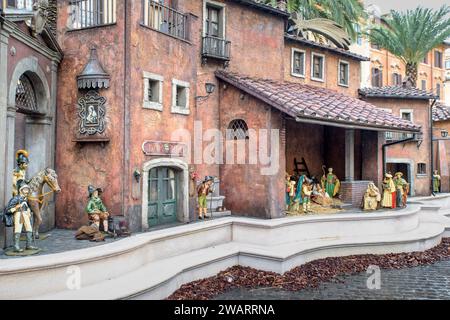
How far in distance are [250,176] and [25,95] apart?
6793 millimetres

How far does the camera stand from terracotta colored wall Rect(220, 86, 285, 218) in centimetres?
1238

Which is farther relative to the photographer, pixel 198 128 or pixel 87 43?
pixel 198 128

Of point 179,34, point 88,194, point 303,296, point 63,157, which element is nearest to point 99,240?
point 88,194

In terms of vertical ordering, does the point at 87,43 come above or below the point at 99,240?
above

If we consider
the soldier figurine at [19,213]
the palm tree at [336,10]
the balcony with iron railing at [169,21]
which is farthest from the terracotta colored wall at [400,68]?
the soldier figurine at [19,213]

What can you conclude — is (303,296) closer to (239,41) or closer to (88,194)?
(88,194)

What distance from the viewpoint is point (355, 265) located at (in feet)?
37.0

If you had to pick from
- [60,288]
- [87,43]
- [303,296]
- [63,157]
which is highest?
[87,43]

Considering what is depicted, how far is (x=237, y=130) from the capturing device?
13.3m

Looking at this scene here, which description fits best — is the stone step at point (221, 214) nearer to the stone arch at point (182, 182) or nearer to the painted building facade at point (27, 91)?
the stone arch at point (182, 182)

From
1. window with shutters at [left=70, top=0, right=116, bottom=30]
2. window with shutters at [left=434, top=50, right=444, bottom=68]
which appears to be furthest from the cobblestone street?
window with shutters at [left=434, top=50, right=444, bottom=68]

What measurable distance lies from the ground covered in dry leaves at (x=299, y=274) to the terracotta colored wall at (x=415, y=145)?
10061mm

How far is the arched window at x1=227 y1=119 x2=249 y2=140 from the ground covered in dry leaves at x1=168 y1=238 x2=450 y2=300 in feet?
14.3

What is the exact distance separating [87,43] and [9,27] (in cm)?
253
